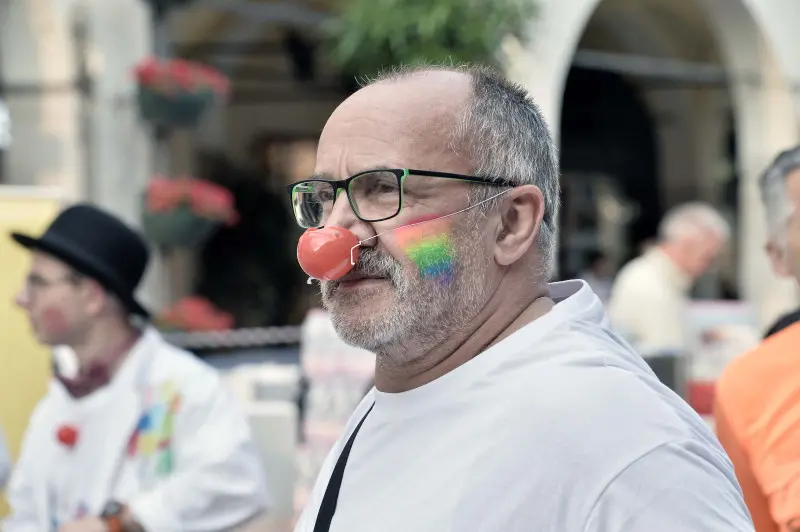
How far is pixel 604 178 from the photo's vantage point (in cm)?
1580

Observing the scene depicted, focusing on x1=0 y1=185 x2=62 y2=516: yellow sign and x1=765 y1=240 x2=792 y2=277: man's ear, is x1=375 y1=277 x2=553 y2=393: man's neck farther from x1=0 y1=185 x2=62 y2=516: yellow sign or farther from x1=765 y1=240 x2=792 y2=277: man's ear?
x1=0 y1=185 x2=62 y2=516: yellow sign

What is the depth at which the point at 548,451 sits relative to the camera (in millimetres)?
1322

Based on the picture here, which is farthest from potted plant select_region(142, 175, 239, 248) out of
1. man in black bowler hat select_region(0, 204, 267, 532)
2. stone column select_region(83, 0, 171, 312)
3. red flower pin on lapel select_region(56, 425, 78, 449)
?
red flower pin on lapel select_region(56, 425, 78, 449)

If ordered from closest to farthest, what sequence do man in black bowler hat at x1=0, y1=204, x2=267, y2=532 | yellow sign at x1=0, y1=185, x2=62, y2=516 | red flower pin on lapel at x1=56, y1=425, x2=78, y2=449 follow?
man in black bowler hat at x1=0, y1=204, x2=267, y2=532 < red flower pin on lapel at x1=56, y1=425, x2=78, y2=449 < yellow sign at x1=0, y1=185, x2=62, y2=516

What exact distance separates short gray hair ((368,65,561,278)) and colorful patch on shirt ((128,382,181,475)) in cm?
180

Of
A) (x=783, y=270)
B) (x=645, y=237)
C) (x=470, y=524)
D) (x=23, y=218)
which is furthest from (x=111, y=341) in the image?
(x=645, y=237)

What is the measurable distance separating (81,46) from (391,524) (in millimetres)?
6626

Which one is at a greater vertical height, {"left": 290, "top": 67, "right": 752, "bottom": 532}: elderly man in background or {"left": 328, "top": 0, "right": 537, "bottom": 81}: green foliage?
{"left": 328, "top": 0, "right": 537, "bottom": 81}: green foliage

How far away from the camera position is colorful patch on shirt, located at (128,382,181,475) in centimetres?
315

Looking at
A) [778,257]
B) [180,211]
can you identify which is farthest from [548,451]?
[180,211]

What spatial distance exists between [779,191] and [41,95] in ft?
19.3

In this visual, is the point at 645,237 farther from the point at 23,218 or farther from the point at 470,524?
the point at 470,524

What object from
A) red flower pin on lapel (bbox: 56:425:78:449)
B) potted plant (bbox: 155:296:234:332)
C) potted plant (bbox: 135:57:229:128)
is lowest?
potted plant (bbox: 155:296:234:332)

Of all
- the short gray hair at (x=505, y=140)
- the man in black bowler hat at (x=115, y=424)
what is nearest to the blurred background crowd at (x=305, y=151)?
the man in black bowler hat at (x=115, y=424)
